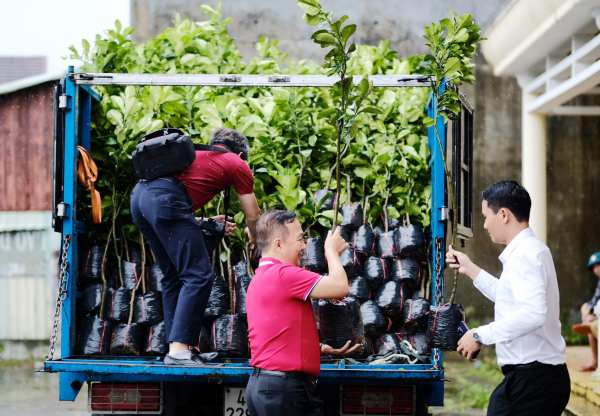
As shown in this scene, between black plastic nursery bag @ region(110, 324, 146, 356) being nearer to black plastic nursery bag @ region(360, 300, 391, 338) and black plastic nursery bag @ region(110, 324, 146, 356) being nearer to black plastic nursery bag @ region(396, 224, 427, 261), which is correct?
black plastic nursery bag @ region(360, 300, 391, 338)

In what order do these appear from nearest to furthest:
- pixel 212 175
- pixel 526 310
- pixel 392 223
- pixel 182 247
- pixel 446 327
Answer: pixel 526 310
pixel 446 327
pixel 182 247
pixel 212 175
pixel 392 223

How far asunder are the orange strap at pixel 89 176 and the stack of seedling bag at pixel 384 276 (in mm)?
1327

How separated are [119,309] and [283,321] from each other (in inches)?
68.1

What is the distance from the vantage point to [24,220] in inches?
416

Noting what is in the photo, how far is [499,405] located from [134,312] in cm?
233

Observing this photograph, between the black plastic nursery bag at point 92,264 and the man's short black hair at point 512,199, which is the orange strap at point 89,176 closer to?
the black plastic nursery bag at point 92,264

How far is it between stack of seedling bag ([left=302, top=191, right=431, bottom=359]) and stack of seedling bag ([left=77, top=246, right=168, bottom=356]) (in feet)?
3.28

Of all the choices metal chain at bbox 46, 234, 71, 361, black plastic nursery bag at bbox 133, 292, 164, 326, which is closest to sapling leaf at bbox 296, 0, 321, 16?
metal chain at bbox 46, 234, 71, 361

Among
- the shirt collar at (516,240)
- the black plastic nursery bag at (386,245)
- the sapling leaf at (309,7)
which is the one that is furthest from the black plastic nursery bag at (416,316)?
the sapling leaf at (309,7)

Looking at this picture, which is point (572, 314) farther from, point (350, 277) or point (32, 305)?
point (32, 305)

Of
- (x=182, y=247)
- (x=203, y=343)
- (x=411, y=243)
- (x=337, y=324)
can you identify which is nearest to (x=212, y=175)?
(x=182, y=247)

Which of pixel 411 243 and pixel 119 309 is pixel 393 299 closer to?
pixel 411 243

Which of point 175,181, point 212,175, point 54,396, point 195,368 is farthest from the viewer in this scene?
point 54,396

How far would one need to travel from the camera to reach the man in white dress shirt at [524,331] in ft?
8.51
